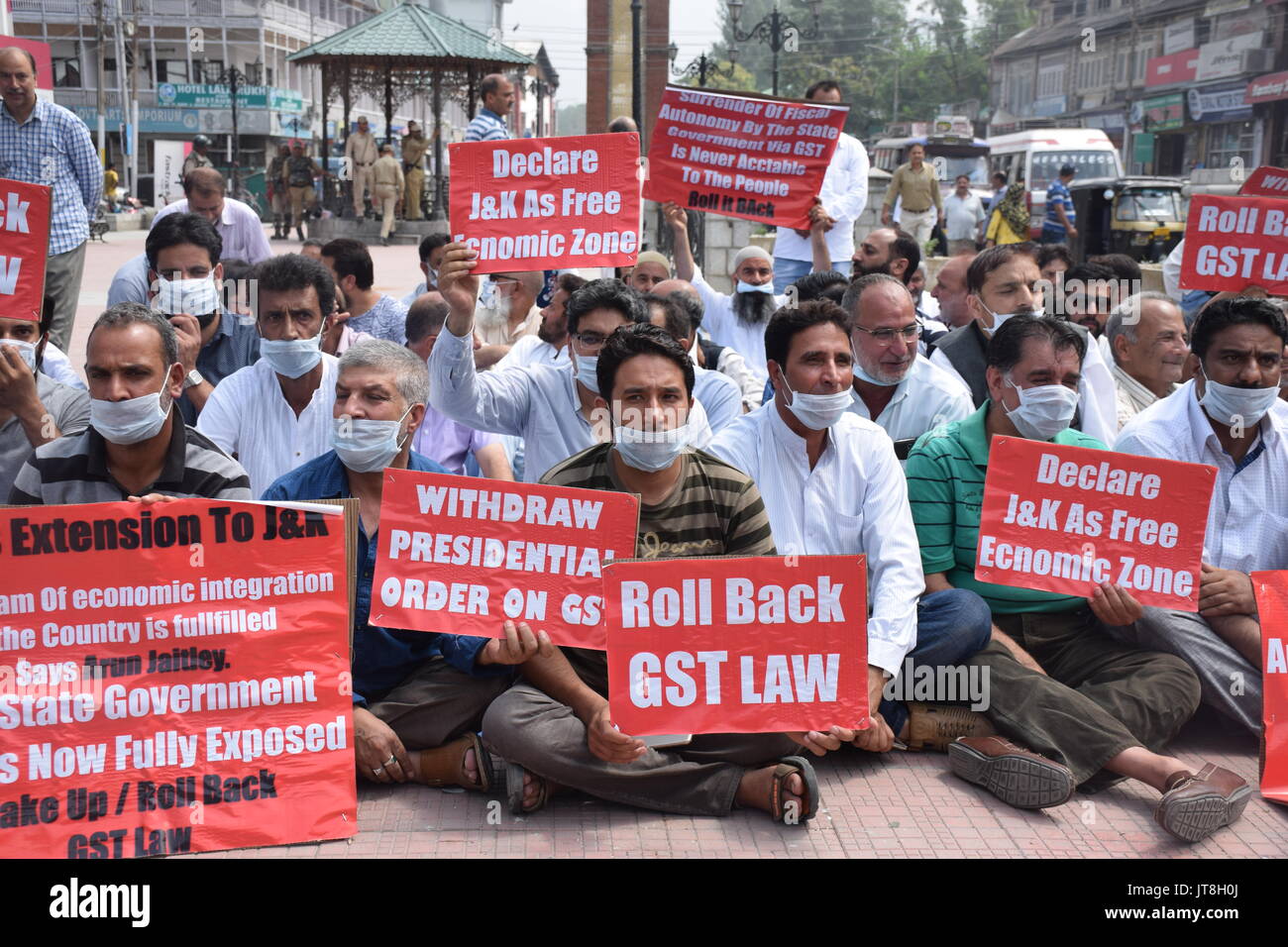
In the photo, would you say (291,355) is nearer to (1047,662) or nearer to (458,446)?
(458,446)

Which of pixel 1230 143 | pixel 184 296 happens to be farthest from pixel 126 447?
pixel 1230 143

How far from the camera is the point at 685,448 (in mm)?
4242

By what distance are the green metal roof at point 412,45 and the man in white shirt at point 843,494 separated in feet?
77.7

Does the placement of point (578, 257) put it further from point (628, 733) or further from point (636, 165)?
point (628, 733)

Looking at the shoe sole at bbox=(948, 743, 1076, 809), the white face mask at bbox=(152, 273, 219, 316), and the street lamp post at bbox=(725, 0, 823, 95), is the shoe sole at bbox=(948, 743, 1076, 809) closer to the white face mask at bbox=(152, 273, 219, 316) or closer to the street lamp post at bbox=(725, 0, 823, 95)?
the white face mask at bbox=(152, 273, 219, 316)

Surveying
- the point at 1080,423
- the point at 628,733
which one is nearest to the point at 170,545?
the point at 628,733

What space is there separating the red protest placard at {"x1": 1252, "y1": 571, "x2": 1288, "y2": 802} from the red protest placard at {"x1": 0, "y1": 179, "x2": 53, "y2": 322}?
14.9 ft

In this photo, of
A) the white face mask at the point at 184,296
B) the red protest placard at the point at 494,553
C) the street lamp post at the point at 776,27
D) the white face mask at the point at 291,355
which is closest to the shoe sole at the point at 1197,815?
the red protest placard at the point at 494,553

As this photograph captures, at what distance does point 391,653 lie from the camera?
166 inches

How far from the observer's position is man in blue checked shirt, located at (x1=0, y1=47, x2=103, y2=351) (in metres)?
7.59

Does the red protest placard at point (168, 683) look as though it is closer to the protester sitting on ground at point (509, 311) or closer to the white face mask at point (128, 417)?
the white face mask at point (128, 417)

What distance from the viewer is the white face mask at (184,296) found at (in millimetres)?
5863

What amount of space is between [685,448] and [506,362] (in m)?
1.98

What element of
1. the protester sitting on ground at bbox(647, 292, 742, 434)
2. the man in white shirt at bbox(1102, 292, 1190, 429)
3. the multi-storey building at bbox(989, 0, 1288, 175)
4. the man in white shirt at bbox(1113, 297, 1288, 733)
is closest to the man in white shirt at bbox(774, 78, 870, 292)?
the man in white shirt at bbox(1102, 292, 1190, 429)
